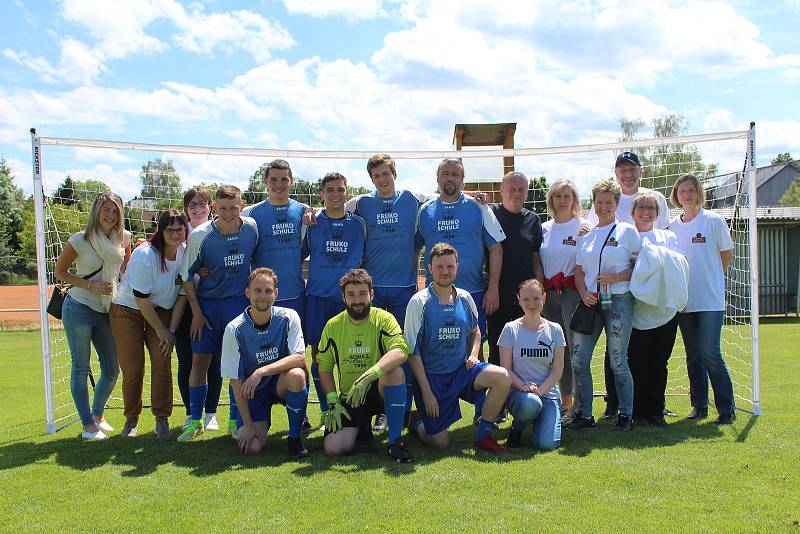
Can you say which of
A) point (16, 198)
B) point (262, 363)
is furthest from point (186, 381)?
point (16, 198)

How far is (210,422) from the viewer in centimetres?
559

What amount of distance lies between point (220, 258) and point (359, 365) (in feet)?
4.82

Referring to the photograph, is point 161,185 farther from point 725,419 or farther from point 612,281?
point 725,419

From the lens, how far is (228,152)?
261 inches

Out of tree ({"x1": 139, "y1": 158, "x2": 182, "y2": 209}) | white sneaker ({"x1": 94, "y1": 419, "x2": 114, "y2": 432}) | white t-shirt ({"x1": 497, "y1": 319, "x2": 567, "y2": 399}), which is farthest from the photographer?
tree ({"x1": 139, "y1": 158, "x2": 182, "y2": 209})

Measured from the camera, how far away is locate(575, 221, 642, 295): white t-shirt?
503 centimetres

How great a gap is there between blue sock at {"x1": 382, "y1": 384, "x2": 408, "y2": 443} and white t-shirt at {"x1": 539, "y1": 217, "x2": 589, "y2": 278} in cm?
176

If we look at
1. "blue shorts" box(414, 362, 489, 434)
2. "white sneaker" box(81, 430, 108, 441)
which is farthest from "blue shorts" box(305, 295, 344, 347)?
"white sneaker" box(81, 430, 108, 441)

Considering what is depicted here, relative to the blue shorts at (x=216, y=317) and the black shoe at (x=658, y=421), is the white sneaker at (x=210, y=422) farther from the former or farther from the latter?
the black shoe at (x=658, y=421)

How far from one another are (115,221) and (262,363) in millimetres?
1796

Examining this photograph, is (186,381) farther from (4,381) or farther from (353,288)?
(4,381)

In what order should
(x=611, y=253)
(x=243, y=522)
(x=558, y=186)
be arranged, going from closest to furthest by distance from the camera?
(x=243, y=522) → (x=611, y=253) → (x=558, y=186)

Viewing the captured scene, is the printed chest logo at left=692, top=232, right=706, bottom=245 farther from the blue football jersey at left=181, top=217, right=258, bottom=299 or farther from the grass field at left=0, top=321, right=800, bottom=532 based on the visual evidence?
the blue football jersey at left=181, top=217, right=258, bottom=299

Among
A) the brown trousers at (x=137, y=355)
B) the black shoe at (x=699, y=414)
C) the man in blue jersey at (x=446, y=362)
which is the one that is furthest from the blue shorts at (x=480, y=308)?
the brown trousers at (x=137, y=355)
